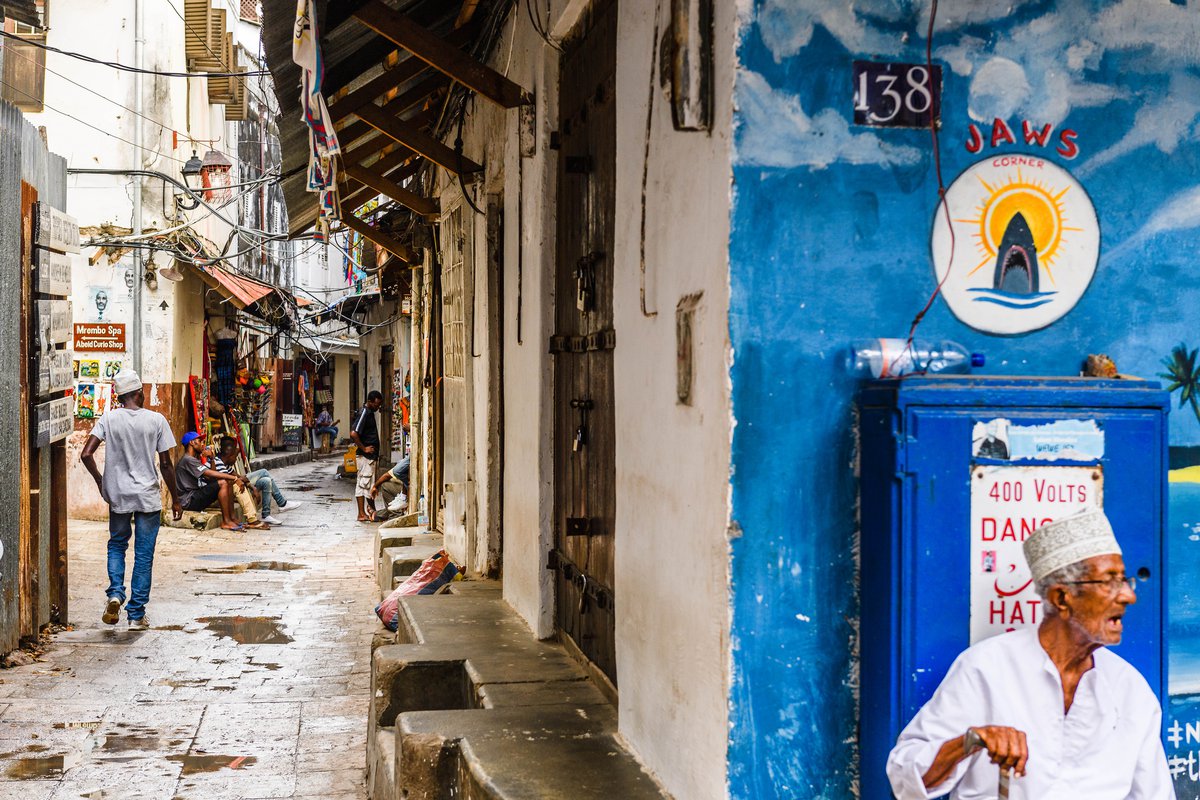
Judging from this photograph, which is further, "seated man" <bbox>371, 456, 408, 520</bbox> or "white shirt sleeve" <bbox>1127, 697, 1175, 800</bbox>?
"seated man" <bbox>371, 456, 408, 520</bbox>

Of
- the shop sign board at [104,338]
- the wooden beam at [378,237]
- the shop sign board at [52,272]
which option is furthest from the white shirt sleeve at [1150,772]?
the shop sign board at [104,338]

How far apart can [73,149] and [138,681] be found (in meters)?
11.2

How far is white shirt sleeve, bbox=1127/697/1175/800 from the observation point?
2.80m

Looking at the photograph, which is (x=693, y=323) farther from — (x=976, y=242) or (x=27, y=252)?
(x=27, y=252)

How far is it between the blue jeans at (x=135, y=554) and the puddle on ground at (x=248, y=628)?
600 mm

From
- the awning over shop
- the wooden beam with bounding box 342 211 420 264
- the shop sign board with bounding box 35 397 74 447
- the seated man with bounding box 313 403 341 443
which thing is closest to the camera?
the shop sign board with bounding box 35 397 74 447

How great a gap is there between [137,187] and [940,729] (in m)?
16.1

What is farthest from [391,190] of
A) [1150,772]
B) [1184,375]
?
[1150,772]

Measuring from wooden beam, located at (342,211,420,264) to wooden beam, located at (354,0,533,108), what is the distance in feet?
17.5

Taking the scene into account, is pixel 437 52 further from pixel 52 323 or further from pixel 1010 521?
pixel 52 323

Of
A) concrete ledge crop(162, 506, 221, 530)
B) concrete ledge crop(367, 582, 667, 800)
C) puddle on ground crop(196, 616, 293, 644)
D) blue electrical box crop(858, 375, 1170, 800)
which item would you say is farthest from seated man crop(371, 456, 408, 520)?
blue electrical box crop(858, 375, 1170, 800)

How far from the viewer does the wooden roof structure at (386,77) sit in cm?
564

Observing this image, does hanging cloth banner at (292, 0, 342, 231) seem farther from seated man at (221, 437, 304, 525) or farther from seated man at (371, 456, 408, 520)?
seated man at (221, 437, 304, 525)

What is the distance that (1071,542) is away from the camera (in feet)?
8.78
